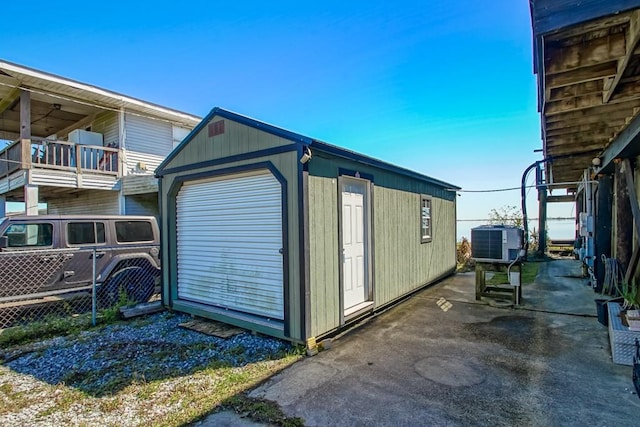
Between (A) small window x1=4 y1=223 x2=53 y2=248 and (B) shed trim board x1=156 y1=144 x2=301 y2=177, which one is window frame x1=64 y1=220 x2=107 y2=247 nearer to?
(A) small window x1=4 y1=223 x2=53 y2=248

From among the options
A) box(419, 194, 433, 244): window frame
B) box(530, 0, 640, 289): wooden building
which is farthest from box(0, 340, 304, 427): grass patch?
box(419, 194, 433, 244): window frame

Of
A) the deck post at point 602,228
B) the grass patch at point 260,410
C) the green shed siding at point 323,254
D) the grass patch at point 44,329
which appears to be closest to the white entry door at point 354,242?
the green shed siding at point 323,254

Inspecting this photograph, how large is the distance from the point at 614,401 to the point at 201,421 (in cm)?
336

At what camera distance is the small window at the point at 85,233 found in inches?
217

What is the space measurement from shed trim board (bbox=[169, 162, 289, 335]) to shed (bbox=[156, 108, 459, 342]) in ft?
0.05

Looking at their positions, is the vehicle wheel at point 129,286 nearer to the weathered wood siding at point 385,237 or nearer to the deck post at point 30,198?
the weathered wood siding at point 385,237

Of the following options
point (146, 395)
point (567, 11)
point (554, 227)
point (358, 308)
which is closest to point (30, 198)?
point (146, 395)

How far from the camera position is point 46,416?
2.63m

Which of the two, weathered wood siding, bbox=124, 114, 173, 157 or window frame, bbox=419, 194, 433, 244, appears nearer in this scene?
window frame, bbox=419, 194, 433, 244

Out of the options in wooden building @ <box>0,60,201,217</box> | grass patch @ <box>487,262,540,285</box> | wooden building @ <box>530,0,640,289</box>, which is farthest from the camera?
wooden building @ <box>0,60,201,217</box>

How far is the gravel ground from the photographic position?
2691 mm

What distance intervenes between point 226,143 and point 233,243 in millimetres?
1484

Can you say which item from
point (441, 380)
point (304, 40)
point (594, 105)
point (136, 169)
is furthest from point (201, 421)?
point (136, 169)

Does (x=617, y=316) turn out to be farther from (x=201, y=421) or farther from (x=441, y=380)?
(x=201, y=421)
